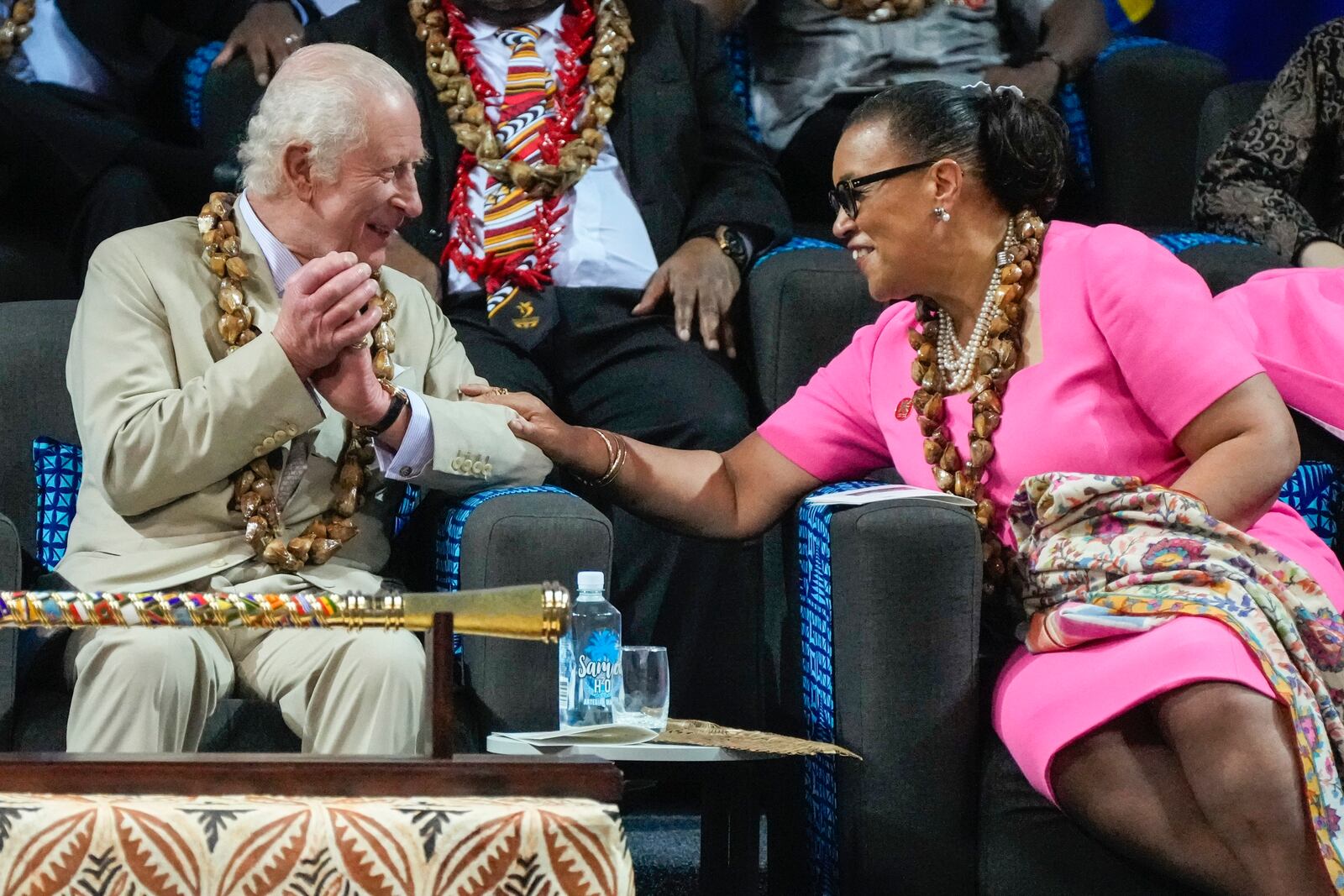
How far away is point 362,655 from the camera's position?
2.11 metres

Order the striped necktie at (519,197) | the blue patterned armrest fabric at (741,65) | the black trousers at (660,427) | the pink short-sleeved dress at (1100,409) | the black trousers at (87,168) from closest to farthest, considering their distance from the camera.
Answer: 1. the pink short-sleeved dress at (1100,409)
2. the black trousers at (660,427)
3. the striped necktie at (519,197)
4. the black trousers at (87,168)
5. the blue patterned armrest fabric at (741,65)

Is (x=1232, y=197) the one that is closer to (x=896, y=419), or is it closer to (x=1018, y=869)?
(x=896, y=419)

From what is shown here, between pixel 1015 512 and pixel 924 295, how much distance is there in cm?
41

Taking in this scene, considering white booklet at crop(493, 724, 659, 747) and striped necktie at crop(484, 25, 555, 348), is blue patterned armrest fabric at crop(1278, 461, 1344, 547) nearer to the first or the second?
white booklet at crop(493, 724, 659, 747)

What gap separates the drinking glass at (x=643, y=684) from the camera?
2436mm

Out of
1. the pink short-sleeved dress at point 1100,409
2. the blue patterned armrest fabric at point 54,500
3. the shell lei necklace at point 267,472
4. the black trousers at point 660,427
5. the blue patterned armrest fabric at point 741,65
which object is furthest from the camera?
the blue patterned armrest fabric at point 741,65

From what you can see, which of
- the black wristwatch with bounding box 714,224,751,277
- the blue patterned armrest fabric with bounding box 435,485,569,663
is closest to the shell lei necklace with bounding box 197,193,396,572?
the blue patterned armrest fabric with bounding box 435,485,569,663

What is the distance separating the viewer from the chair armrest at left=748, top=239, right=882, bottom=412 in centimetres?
299

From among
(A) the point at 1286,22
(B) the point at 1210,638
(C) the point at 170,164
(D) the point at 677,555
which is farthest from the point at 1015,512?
(A) the point at 1286,22

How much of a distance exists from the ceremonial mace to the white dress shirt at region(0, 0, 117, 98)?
2.43 m

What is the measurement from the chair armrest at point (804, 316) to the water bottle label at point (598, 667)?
82 centimetres

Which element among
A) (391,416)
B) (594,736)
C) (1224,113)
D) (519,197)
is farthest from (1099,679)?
(1224,113)

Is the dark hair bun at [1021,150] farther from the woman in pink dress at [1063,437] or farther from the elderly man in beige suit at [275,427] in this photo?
the elderly man in beige suit at [275,427]

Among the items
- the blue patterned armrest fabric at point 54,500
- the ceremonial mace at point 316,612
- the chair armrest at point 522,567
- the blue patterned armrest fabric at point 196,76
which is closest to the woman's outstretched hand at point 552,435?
the chair armrest at point 522,567
